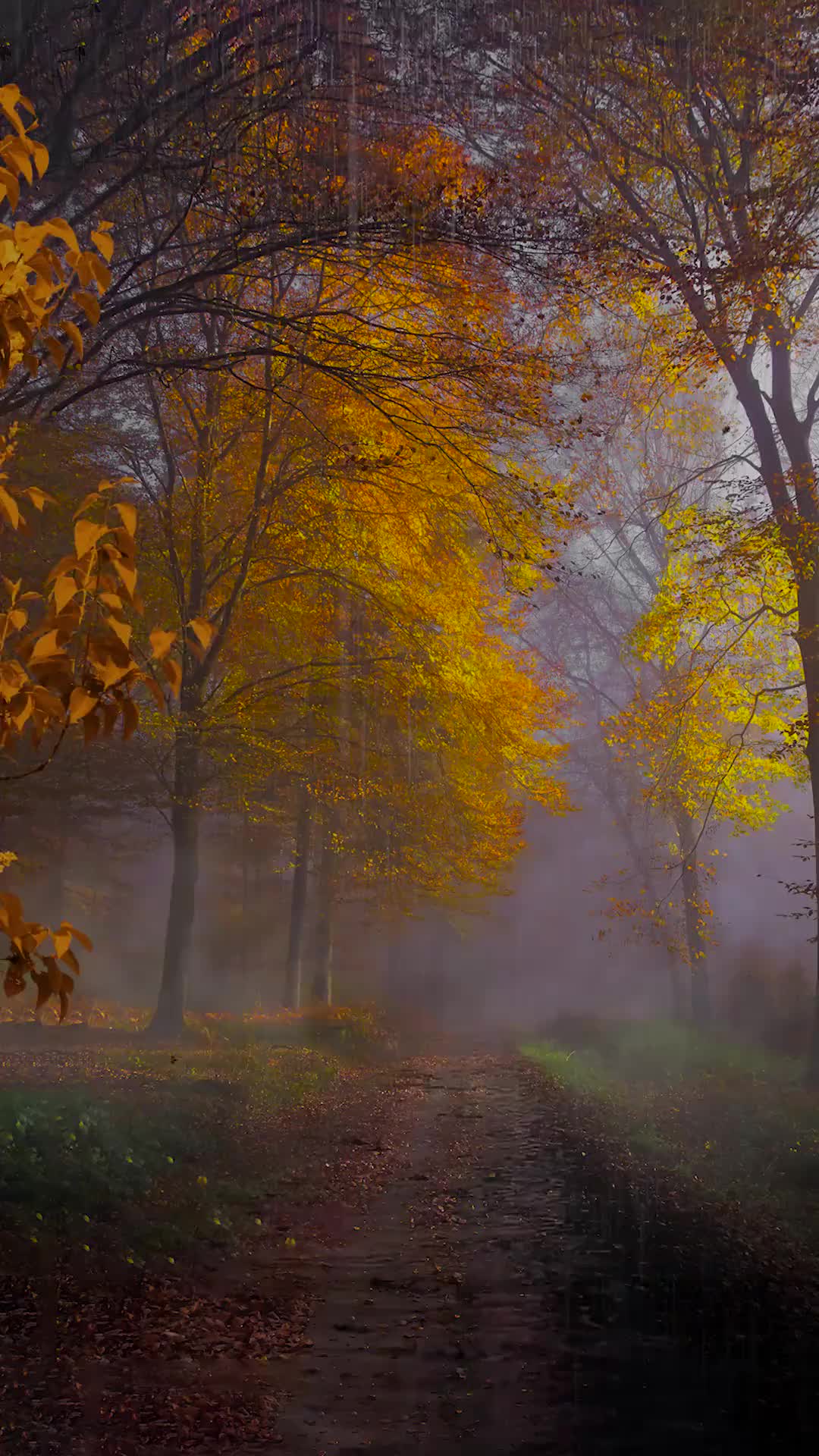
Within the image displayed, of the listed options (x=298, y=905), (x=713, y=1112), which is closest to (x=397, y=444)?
(x=713, y=1112)

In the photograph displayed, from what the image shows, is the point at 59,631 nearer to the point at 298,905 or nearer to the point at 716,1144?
the point at 716,1144

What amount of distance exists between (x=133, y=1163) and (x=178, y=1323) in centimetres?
240

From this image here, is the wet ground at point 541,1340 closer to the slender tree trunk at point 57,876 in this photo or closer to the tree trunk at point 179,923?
the tree trunk at point 179,923

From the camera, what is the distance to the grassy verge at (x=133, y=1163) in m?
7.64

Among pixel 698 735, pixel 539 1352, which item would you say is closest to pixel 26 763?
pixel 698 735

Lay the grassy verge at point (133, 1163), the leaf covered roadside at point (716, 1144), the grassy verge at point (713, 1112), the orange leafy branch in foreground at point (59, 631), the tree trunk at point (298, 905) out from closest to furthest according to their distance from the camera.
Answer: the orange leafy branch in foreground at point (59, 631) → the grassy verge at point (133, 1163) → the leaf covered roadside at point (716, 1144) → the grassy verge at point (713, 1112) → the tree trunk at point (298, 905)

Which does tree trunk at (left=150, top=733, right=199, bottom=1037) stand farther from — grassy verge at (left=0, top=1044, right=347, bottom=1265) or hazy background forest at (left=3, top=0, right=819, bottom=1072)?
grassy verge at (left=0, top=1044, right=347, bottom=1265)

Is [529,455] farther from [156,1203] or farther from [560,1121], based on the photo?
[560,1121]

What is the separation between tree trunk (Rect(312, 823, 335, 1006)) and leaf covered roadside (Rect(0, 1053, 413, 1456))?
16298mm

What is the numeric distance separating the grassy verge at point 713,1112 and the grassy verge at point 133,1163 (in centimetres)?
406

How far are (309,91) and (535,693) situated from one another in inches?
519

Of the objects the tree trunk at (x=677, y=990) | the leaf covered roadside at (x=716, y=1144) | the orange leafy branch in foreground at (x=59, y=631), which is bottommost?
the leaf covered roadside at (x=716, y=1144)

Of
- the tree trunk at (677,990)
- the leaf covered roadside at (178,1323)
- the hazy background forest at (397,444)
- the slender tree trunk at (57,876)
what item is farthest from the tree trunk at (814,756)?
the slender tree trunk at (57,876)

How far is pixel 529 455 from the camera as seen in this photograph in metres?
9.22
